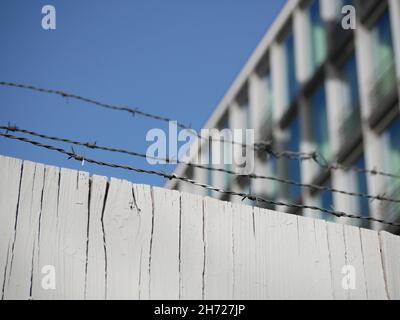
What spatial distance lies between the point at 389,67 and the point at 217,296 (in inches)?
621

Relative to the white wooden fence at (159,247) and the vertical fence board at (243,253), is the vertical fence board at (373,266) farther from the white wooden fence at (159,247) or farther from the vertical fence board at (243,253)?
the vertical fence board at (243,253)

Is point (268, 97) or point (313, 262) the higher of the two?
point (268, 97)

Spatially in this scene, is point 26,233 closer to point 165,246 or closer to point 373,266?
point 165,246

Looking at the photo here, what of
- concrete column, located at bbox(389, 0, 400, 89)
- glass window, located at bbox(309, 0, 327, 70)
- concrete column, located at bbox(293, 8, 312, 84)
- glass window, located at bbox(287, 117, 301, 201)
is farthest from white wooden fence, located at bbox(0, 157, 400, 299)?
concrete column, located at bbox(293, 8, 312, 84)

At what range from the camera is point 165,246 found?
11.5 ft

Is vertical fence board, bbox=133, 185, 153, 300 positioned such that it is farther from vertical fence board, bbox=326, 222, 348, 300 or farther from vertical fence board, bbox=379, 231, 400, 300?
vertical fence board, bbox=379, 231, 400, 300

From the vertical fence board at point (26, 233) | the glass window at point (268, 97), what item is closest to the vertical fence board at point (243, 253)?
the vertical fence board at point (26, 233)

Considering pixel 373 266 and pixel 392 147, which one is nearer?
pixel 373 266

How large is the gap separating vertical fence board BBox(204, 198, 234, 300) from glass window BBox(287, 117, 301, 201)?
754 inches

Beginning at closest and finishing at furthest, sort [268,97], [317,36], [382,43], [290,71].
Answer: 1. [382,43]
2. [317,36]
3. [290,71]
4. [268,97]

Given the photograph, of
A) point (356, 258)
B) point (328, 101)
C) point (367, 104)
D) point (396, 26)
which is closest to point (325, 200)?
point (328, 101)

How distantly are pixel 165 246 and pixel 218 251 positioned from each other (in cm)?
26

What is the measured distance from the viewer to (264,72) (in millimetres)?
26891
